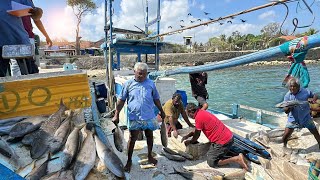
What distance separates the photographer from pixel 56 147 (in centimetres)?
341

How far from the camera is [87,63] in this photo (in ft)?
160

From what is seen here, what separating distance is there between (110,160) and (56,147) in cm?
74

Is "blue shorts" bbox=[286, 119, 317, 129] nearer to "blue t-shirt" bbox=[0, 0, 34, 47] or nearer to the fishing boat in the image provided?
the fishing boat

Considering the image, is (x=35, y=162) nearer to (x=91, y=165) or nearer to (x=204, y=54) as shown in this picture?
(x=91, y=165)

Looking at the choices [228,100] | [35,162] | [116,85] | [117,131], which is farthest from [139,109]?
[228,100]

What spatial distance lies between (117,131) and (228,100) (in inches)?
880

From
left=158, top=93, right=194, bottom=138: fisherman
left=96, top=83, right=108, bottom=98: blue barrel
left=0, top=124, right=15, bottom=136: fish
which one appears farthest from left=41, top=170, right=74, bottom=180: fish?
left=96, top=83, right=108, bottom=98: blue barrel

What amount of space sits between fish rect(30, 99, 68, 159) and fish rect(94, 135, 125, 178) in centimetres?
66

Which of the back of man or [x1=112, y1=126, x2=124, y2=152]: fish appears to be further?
[x1=112, y1=126, x2=124, y2=152]: fish

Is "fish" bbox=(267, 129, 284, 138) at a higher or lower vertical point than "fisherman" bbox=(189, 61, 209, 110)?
lower

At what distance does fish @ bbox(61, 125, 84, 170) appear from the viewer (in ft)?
10.0

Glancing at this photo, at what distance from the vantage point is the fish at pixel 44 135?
130 inches

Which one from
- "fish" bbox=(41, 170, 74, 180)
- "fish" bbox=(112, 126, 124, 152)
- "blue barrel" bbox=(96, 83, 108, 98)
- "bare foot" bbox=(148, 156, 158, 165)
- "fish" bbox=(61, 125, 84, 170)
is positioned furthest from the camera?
"blue barrel" bbox=(96, 83, 108, 98)

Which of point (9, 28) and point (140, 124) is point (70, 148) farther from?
point (9, 28)
